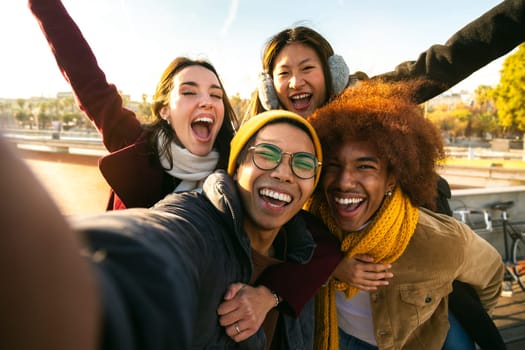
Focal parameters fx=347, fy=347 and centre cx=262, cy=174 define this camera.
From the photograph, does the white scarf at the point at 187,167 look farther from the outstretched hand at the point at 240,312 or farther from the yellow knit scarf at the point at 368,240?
the outstretched hand at the point at 240,312

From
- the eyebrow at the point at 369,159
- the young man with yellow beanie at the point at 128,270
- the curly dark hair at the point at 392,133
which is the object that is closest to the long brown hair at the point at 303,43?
the curly dark hair at the point at 392,133

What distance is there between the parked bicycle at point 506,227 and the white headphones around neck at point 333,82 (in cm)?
429

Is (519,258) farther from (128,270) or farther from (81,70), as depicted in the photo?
(128,270)

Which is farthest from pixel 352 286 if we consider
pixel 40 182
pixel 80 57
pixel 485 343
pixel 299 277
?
pixel 80 57

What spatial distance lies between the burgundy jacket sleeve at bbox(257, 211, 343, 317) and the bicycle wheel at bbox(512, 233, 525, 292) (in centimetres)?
540

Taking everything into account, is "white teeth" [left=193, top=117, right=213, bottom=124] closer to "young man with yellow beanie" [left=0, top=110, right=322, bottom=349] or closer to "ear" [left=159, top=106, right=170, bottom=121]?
"ear" [left=159, top=106, right=170, bottom=121]

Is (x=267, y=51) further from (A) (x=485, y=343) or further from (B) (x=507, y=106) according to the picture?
(B) (x=507, y=106)

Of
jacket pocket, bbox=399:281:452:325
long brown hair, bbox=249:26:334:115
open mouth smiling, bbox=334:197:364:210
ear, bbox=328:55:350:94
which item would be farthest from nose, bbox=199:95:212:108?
jacket pocket, bbox=399:281:452:325

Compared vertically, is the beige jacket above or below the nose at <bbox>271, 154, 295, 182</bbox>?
below

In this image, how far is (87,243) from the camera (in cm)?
64

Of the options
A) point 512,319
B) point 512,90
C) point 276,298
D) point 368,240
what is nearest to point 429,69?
point 368,240

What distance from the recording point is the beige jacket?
2.28 metres

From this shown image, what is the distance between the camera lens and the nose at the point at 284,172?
1859 mm

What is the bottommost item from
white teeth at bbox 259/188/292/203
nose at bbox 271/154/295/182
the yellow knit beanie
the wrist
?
the wrist
